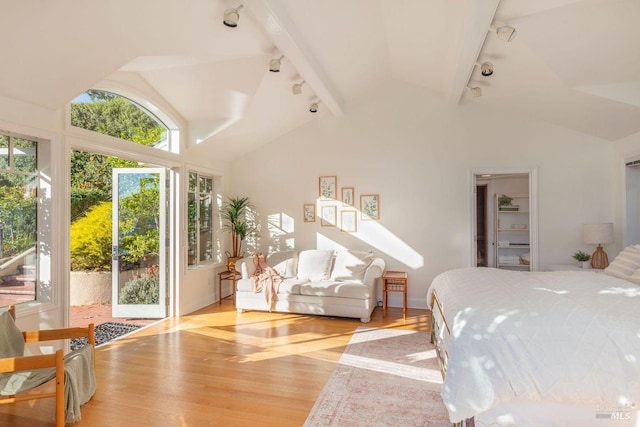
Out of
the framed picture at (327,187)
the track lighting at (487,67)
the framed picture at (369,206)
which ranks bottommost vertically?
the framed picture at (369,206)

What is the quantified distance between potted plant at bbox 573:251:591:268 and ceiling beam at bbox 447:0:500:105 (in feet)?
8.71

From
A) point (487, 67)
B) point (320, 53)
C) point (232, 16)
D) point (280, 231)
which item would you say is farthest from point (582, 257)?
point (232, 16)

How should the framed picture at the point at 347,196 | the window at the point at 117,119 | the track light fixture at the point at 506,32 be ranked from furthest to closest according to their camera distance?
the framed picture at the point at 347,196, the window at the point at 117,119, the track light fixture at the point at 506,32

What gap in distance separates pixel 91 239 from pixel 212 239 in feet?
6.29

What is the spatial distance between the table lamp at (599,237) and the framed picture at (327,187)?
3433 millimetres

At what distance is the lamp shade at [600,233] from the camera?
435 centimetres

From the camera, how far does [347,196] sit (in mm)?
5715

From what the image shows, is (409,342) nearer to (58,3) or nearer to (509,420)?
(509,420)

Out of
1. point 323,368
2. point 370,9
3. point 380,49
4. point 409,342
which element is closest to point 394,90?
point 380,49

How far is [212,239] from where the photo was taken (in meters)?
5.97

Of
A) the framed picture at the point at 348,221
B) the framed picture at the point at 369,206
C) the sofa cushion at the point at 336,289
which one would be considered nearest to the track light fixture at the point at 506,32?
the framed picture at the point at 369,206

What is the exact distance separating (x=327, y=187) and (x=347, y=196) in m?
0.37

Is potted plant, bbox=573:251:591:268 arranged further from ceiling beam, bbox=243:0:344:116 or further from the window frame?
the window frame

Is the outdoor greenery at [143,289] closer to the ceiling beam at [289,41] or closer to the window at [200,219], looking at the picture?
the window at [200,219]
